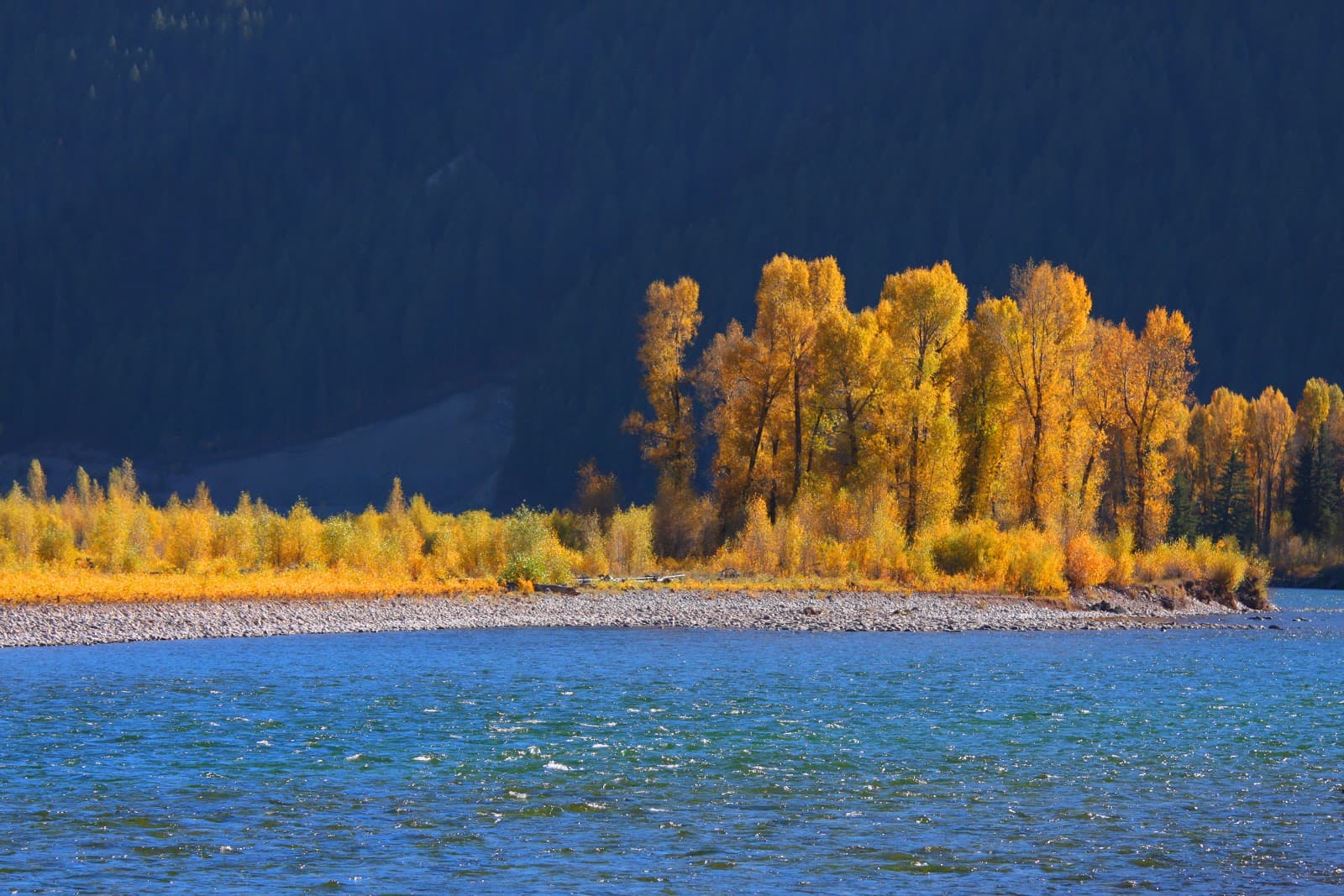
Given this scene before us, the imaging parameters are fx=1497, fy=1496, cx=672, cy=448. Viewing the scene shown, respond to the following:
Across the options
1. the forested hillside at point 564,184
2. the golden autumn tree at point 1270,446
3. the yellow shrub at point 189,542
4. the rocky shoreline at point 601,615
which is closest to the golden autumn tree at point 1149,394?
the rocky shoreline at point 601,615

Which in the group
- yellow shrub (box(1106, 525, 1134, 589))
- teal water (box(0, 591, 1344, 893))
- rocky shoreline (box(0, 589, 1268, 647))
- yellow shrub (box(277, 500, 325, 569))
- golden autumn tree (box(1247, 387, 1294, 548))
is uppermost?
golden autumn tree (box(1247, 387, 1294, 548))

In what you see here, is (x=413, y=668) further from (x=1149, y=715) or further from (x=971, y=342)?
(x=971, y=342)

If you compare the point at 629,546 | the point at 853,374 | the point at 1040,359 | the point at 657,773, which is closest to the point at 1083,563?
the point at 1040,359

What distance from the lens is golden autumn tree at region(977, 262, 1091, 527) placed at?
5066 cm

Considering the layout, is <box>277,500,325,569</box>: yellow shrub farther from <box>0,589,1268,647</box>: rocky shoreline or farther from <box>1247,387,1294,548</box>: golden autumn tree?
<box>1247,387,1294,548</box>: golden autumn tree

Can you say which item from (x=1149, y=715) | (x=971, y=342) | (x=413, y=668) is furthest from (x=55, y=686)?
(x=971, y=342)

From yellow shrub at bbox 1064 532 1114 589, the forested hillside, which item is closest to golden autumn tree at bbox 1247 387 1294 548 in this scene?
the forested hillside

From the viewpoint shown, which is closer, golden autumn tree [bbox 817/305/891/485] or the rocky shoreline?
the rocky shoreline

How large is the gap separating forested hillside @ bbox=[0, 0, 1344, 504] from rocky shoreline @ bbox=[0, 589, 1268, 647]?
3655 inches

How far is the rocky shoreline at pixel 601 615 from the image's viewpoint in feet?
117

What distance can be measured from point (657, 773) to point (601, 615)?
21.3 meters

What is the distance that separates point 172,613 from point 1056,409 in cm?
2928

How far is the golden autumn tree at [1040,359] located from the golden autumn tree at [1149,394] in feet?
9.12

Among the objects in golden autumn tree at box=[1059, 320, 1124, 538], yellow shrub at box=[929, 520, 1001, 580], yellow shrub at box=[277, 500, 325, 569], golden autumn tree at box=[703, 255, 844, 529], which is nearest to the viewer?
yellow shrub at box=[929, 520, 1001, 580]
